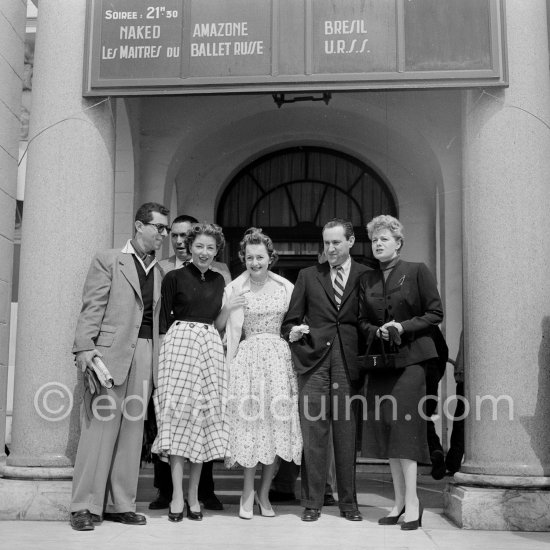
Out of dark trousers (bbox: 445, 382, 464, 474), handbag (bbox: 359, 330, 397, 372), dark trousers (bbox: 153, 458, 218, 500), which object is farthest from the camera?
dark trousers (bbox: 445, 382, 464, 474)

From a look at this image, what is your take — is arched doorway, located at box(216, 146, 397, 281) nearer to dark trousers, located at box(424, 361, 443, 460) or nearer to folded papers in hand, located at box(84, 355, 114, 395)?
dark trousers, located at box(424, 361, 443, 460)

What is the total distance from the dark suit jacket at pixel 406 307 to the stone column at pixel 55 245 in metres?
2.07

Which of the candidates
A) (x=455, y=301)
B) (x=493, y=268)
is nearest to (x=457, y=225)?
(x=455, y=301)

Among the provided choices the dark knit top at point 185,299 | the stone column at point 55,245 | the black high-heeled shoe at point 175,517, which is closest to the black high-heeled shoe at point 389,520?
the black high-heeled shoe at point 175,517

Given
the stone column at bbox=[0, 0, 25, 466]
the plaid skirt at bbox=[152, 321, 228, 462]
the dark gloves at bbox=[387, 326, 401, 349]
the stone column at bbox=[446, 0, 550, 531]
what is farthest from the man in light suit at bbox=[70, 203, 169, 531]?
the stone column at bbox=[446, 0, 550, 531]

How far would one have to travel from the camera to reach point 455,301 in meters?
9.32

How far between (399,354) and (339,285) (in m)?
0.69

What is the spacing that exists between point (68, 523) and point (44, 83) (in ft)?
10.5

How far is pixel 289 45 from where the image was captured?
19.6 ft

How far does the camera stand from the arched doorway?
10547 millimetres

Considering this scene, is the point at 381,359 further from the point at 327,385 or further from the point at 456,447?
the point at 456,447

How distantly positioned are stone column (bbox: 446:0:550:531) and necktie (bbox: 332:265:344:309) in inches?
35.9

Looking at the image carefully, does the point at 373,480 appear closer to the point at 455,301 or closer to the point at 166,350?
the point at 455,301

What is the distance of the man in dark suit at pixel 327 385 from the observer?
5.64 m
